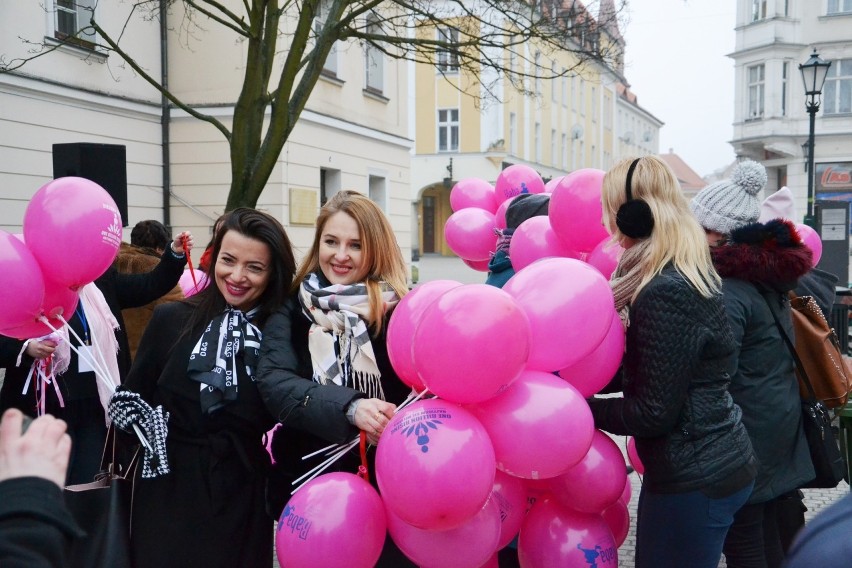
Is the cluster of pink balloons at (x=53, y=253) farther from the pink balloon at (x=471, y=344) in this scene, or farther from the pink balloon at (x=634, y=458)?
the pink balloon at (x=634, y=458)

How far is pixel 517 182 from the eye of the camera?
5.59m

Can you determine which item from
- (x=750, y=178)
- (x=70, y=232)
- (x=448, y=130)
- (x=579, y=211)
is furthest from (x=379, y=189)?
(x=448, y=130)

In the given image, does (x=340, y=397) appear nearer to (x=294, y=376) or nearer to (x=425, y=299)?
(x=294, y=376)

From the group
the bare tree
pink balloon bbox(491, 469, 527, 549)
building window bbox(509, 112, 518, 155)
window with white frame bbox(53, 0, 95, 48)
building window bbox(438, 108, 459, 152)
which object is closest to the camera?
pink balloon bbox(491, 469, 527, 549)

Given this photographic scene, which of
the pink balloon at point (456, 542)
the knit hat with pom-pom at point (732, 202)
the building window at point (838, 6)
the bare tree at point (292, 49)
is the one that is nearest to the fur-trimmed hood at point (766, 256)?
the knit hat with pom-pom at point (732, 202)

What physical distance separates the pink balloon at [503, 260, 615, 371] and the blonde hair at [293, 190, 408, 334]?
531 millimetres

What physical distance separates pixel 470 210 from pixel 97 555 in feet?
11.6

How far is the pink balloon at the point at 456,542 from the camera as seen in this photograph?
90.3 inches

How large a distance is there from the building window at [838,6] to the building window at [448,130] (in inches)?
577

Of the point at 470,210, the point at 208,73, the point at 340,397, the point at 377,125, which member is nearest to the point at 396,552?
the point at 340,397

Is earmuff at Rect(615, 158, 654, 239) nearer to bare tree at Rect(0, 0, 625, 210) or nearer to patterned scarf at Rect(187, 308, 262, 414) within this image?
patterned scarf at Rect(187, 308, 262, 414)

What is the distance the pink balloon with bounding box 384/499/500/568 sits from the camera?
2293mm

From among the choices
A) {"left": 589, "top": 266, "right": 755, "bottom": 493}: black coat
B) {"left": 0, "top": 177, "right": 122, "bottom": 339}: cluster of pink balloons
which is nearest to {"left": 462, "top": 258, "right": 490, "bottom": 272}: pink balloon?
{"left": 0, "top": 177, "right": 122, "bottom": 339}: cluster of pink balloons

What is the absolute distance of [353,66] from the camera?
50.4ft
